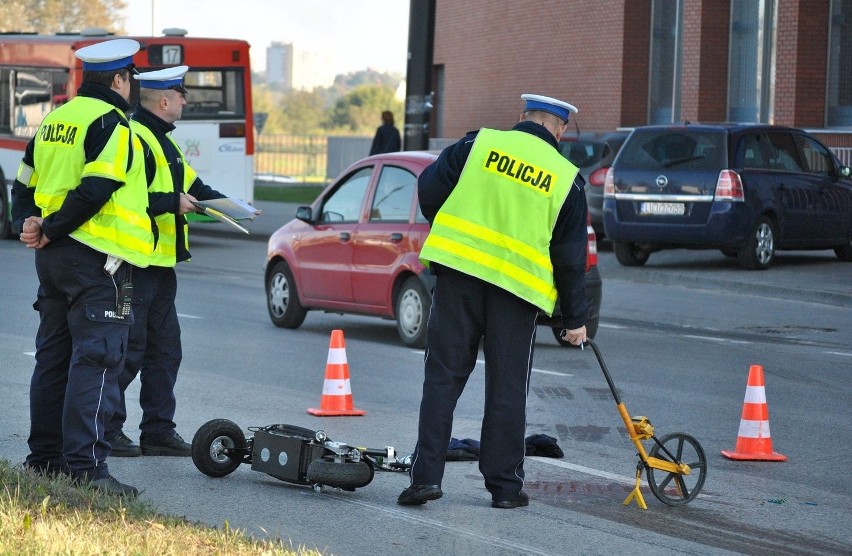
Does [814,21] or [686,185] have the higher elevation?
[814,21]

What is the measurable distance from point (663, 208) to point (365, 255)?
7128 millimetres

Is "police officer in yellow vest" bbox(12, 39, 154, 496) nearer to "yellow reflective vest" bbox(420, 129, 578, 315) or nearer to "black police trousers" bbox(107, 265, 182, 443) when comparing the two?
"black police trousers" bbox(107, 265, 182, 443)

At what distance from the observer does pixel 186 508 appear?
6332 millimetres

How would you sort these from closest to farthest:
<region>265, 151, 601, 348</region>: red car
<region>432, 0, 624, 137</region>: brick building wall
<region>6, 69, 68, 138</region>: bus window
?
<region>265, 151, 601, 348</region>: red car < <region>6, 69, 68, 138</region>: bus window < <region>432, 0, 624, 137</region>: brick building wall

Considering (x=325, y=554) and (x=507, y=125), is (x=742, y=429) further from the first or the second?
(x=507, y=125)

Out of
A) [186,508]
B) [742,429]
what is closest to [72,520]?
[186,508]

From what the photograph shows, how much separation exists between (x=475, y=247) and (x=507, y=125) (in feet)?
97.9

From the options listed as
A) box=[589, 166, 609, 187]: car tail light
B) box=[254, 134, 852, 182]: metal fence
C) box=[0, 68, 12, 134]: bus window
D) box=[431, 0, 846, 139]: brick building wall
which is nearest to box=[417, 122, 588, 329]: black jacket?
box=[589, 166, 609, 187]: car tail light

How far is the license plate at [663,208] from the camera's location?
1864cm

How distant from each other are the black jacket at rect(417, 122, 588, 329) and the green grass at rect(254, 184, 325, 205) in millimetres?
28108

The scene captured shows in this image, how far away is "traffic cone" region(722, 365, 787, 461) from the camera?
802 cm

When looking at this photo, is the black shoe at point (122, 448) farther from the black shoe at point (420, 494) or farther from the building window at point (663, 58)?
the building window at point (663, 58)

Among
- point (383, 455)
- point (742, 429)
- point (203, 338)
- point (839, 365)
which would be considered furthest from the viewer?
point (203, 338)

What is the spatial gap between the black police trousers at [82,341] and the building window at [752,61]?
22739 mm
